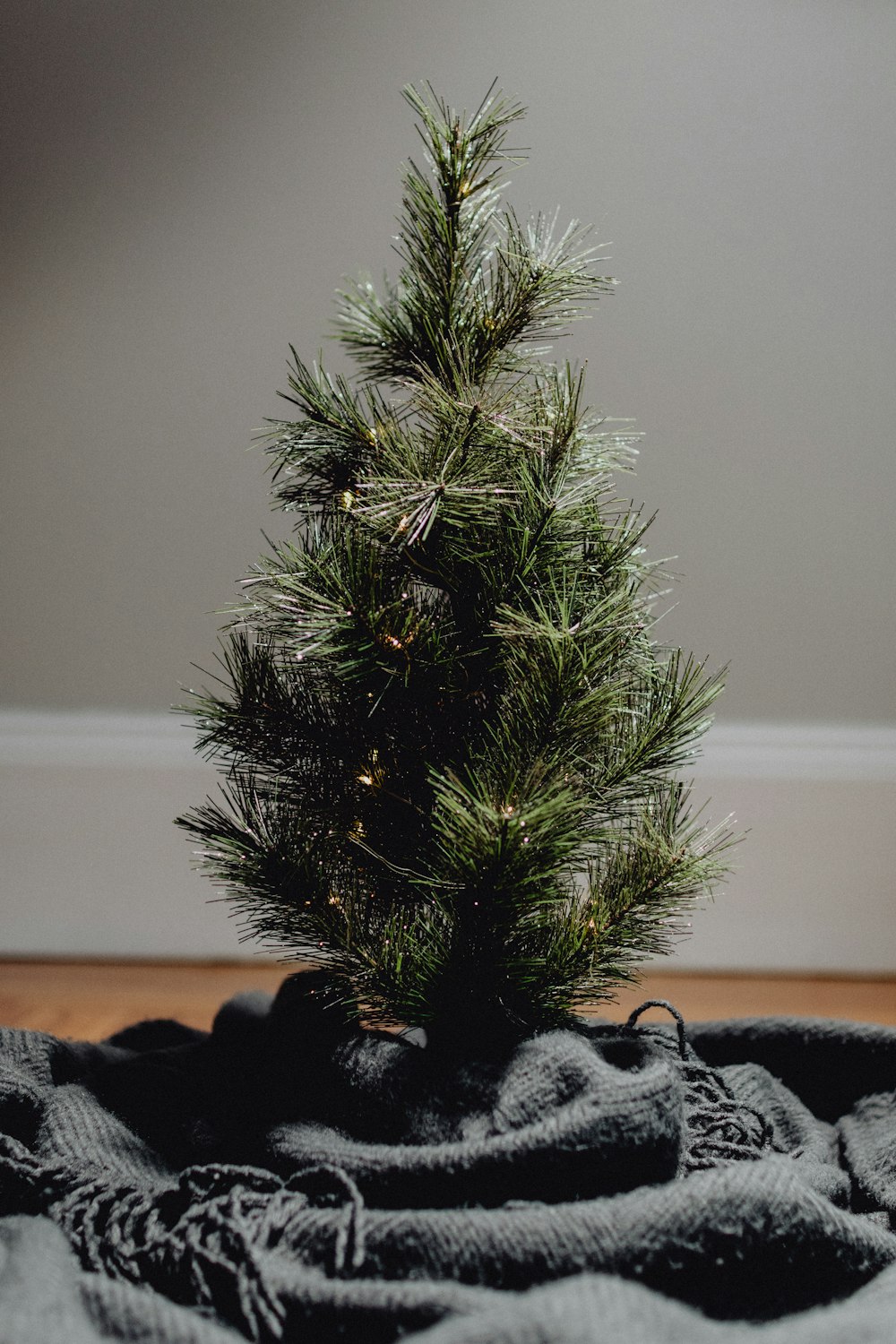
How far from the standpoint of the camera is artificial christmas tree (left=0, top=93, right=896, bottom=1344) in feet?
1.51

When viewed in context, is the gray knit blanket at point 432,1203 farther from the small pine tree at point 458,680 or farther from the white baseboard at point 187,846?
the white baseboard at point 187,846

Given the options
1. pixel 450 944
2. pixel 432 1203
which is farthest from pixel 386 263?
pixel 432 1203

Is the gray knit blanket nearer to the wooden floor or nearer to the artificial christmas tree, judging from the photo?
the artificial christmas tree

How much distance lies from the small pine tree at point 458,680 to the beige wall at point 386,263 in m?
0.41

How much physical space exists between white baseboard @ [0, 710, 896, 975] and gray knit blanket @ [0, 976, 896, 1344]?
0.49m

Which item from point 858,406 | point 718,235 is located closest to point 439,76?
point 718,235

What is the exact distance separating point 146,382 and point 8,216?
208mm

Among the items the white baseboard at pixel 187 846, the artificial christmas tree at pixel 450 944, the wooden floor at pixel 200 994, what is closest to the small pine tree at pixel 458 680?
the artificial christmas tree at pixel 450 944

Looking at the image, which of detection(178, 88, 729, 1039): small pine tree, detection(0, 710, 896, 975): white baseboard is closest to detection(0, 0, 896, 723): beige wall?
detection(0, 710, 896, 975): white baseboard

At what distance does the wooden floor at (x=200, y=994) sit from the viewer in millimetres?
977

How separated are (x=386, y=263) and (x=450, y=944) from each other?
755mm

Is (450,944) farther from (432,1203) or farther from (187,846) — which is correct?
(187,846)

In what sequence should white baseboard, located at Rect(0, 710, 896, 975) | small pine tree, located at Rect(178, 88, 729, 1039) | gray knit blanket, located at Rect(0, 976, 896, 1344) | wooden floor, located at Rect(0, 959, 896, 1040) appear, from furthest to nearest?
1. white baseboard, located at Rect(0, 710, 896, 975)
2. wooden floor, located at Rect(0, 959, 896, 1040)
3. small pine tree, located at Rect(178, 88, 729, 1039)
4. gray knit blanket, located at Rect(0, 976, 896, 1344)

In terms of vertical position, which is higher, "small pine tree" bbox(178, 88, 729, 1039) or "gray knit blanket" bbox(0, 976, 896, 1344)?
"small pine tree" bbox(178, 88, 729, 1039)
